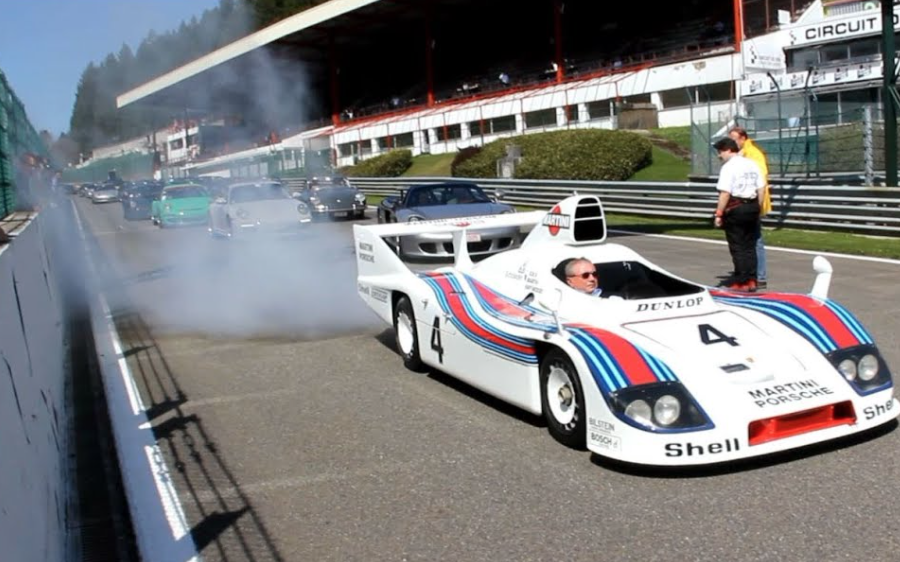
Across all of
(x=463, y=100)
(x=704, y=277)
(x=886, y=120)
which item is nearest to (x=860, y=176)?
(x=886, y=120)

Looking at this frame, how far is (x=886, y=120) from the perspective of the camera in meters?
15.4

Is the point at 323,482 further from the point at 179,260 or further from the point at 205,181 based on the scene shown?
the point at 205,181

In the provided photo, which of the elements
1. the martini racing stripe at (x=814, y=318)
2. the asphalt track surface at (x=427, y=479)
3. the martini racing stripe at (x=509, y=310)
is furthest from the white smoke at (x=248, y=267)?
the martini racing stripe at (x=814, y=318)

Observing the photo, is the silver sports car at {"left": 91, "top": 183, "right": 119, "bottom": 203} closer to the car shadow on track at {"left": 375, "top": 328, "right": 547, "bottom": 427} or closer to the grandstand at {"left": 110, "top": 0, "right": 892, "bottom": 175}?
the grandstand at {"left": 110, "top": 0, "right": 892, "bottom": 175}

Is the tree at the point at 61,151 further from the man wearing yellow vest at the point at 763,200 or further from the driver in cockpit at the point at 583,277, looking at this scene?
the driver in cockpit at the point at 583,277

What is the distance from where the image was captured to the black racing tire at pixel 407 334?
765 cm

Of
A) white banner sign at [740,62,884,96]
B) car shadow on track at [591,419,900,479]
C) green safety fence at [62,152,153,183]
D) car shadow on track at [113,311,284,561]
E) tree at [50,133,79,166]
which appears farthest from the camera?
green safety fence at [62,152,153,183]

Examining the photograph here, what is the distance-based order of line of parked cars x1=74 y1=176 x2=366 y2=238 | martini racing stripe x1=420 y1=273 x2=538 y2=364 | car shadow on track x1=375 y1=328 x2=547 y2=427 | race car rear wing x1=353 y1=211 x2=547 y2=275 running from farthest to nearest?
line of parked cars x1=74 y1=176 x2=366 y2=238 < race car rear wing x1=353 y1=211 x2=547 y2=275 < car shadow on track x1=375 y1=328 x2=547 y2=427 < martini racing stripe x1=420 y1=273 x2=538 y2=364

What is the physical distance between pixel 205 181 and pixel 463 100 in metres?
23.0

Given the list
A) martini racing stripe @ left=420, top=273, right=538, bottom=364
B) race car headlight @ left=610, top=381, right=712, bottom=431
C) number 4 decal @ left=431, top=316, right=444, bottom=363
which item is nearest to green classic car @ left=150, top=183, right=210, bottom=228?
martini racing stripe @ left=420, top=273, right=538, bottom=364

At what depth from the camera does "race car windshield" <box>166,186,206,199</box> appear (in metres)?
27.0

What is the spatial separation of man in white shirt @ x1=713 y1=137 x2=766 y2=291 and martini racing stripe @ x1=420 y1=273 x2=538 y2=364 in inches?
147

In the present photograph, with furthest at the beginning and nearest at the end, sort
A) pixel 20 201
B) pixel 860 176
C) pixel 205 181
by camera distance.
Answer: pixel 205 181 < pixel 860 176 < pixel 20 201

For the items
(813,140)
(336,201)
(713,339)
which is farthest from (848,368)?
(336,201)
